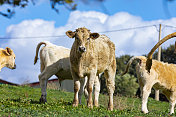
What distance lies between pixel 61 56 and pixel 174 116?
17.1 ft

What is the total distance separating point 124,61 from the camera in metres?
56.3

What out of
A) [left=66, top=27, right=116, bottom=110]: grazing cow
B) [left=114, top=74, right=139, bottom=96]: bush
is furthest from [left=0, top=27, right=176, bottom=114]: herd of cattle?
[left=114, top=74, right=139, bottom=96]: bush

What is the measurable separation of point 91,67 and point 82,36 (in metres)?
1.16

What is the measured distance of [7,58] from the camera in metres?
15.1

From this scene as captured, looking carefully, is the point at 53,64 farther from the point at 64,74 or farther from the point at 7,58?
the point at 7,58

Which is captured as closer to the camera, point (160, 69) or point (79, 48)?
point (79, 48)

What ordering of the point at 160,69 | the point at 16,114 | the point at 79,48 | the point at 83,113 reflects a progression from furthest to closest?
the point at 160,69, the point at 79,48, the point at 83,113, the point at 16,114

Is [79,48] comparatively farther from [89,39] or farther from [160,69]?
[160,69]

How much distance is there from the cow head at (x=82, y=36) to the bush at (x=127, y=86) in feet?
129

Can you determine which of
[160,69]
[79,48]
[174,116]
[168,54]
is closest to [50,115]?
[79,48]

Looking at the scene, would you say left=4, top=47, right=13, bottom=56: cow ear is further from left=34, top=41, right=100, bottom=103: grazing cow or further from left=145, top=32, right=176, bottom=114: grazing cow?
left=145, top=32, right=176, bottom=114: grazing cow

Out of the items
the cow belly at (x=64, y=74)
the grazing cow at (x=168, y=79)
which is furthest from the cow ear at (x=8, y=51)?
the grazing cow at (x=168, y=79)

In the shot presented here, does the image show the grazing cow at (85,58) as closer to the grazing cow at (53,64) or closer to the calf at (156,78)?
the grazing cow at (53,64)

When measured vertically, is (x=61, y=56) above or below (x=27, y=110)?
above
